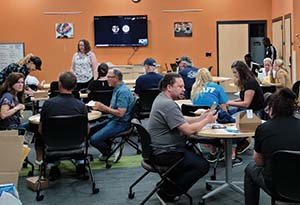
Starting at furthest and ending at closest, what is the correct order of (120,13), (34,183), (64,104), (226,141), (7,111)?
1. (120,13)
2. (7,111)
3. (34,183)
4. (64,104)
5. (226,141)

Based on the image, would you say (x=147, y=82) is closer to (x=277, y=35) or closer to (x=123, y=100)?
(x=123, y=100)

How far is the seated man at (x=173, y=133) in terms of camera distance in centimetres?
390

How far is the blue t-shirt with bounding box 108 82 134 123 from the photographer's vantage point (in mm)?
5383

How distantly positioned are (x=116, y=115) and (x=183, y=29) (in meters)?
8.08

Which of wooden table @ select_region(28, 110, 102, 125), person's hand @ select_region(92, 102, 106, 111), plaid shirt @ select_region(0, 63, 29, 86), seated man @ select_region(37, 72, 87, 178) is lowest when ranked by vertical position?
wooden table @ select_region(28, 110, 102, 125)

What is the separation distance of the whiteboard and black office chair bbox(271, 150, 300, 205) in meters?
10.7

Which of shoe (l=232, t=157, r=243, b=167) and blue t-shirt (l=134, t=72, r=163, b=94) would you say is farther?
blue t-shirt (l=134, t=72, r=163, b=94)

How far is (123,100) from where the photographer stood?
17.7 feet

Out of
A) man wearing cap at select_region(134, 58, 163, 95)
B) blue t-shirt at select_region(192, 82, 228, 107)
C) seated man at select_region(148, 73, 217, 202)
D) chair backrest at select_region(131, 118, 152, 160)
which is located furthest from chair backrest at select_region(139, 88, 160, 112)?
chair backrest at select_region(131, 118, 152, 160)

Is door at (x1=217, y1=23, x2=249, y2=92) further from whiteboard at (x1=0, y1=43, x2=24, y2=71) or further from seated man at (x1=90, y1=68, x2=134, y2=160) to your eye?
seated man at (x1=90, y1=68, x2=134, y2=160)

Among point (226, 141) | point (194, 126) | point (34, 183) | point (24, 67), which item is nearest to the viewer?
point (194, 126)

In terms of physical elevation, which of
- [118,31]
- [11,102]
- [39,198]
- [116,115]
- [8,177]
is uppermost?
[118,31]

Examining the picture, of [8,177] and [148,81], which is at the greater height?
[148,81]

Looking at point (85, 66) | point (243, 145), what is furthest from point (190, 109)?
point (85, 66)
